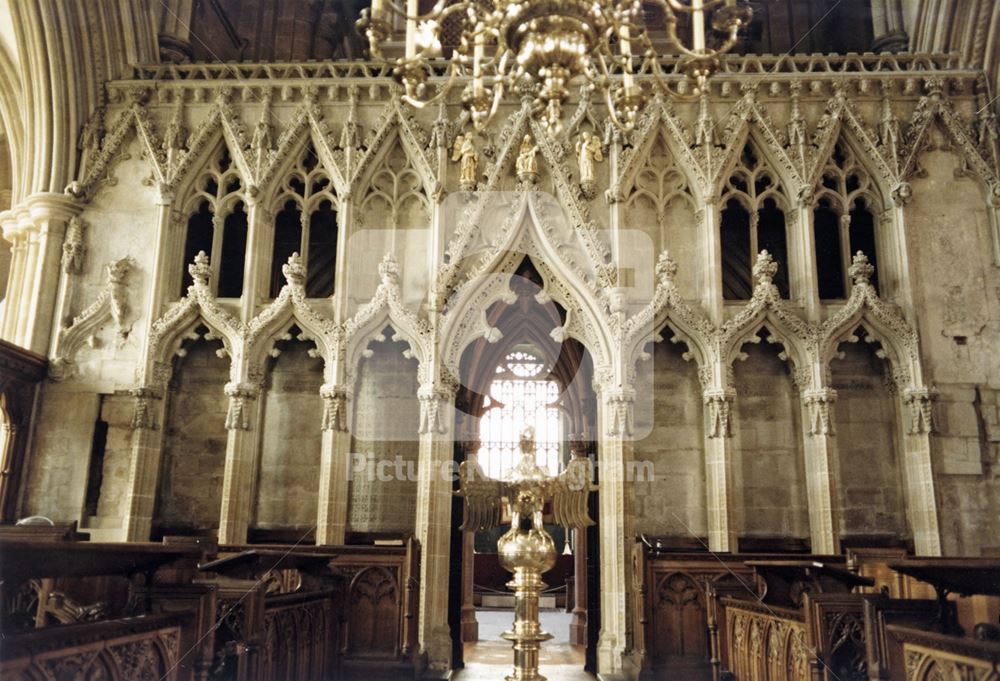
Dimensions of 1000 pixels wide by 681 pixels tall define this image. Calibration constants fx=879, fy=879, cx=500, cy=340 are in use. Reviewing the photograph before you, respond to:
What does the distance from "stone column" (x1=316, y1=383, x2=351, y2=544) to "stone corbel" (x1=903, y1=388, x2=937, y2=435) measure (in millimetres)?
7345

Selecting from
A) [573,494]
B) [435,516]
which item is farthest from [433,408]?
[573,494]

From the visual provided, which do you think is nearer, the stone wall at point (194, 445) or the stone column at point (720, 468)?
the stone column at point (720, 468)

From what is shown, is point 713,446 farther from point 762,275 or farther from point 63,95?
point 63,95

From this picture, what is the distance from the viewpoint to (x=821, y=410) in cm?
1136

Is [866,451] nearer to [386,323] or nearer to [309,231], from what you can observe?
[386,323]

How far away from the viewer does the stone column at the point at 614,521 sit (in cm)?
1060

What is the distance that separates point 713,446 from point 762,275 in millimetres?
2373

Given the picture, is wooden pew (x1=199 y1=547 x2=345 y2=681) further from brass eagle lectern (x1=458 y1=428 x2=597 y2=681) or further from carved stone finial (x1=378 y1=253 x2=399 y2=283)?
carved stone finial (x1=378 y1=253 x2=399 y2=283)

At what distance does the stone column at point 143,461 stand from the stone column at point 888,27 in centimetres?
1246

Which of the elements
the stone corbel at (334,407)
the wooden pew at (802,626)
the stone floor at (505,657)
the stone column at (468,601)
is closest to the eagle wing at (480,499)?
the wooden pew at (802,626)

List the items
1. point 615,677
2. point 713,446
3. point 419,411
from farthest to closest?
1. point 419,411
2. point 713,446
3. point 615,677

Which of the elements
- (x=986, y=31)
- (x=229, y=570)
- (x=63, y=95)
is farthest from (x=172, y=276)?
(x=986, y=31)

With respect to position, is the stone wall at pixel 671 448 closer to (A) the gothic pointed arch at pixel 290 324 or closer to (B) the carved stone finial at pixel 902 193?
(B) the carved stone finial at pixel 902 193

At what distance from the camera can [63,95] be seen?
12555mm
